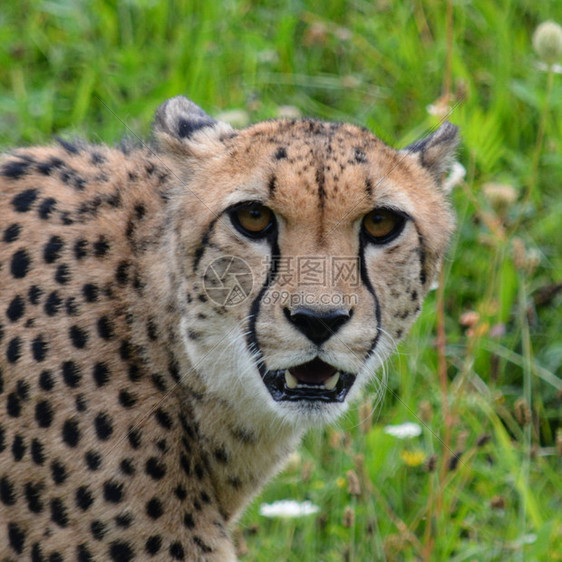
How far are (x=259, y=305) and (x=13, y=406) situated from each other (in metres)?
0.74

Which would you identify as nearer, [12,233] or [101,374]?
[101,374]

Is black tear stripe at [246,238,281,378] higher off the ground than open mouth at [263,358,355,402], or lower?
higher

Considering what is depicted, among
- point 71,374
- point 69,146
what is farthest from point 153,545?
point 69,146

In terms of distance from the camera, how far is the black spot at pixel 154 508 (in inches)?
110

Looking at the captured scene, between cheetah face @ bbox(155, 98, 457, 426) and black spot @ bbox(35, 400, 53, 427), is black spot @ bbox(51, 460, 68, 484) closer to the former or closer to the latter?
black spot @ bbox(35, 400, 53, 427)

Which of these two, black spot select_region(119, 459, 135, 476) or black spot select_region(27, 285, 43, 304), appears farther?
black spot select_region(27, 285, 43, 304)

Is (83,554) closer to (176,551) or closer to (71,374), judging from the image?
(176,551)

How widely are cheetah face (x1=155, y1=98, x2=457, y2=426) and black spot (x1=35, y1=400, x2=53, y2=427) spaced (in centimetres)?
39

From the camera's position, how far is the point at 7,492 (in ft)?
9.27

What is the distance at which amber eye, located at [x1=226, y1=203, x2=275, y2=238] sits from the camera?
266cm

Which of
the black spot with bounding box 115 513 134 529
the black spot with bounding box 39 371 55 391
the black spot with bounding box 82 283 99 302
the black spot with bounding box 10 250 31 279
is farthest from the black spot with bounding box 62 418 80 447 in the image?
the black spot with bounding box 10 250 31 279

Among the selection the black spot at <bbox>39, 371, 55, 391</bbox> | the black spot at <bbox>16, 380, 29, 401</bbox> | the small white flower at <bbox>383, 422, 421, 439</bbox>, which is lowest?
the small white flower at <bbox>383, 422, 421, 439</bbox>

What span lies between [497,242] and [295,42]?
2.15m

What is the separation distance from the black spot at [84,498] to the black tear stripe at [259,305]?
555mm
